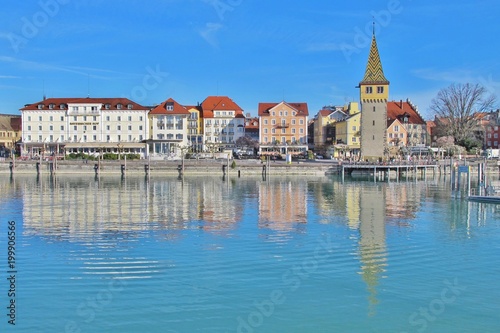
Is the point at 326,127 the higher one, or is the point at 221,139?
the point at 326,127

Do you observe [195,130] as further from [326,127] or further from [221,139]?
[326,127]

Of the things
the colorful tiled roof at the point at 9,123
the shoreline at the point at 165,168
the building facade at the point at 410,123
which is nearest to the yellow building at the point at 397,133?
the building facade at the point at 410,123

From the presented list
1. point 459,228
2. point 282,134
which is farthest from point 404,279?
point 282,134

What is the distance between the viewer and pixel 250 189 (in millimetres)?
48969

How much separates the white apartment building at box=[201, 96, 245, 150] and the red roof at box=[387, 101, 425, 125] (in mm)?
25134

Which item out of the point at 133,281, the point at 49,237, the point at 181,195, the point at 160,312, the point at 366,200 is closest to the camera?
the point at 160,312

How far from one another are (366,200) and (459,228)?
13571 millimetres

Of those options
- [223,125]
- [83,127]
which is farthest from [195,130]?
[83,127]

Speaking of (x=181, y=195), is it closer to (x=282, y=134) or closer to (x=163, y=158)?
(x=163, y=158)

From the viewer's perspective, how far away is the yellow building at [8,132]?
95925 mm

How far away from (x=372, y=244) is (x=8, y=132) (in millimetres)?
91107

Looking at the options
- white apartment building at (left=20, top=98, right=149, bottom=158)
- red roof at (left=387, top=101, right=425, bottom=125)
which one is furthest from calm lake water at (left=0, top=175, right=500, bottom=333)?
red roof at (left=387, top=101, right=425, bottom=125)

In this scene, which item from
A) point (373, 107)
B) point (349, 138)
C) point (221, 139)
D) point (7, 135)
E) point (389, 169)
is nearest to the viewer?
point (389, 169)

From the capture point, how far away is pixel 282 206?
3497 centimetres
